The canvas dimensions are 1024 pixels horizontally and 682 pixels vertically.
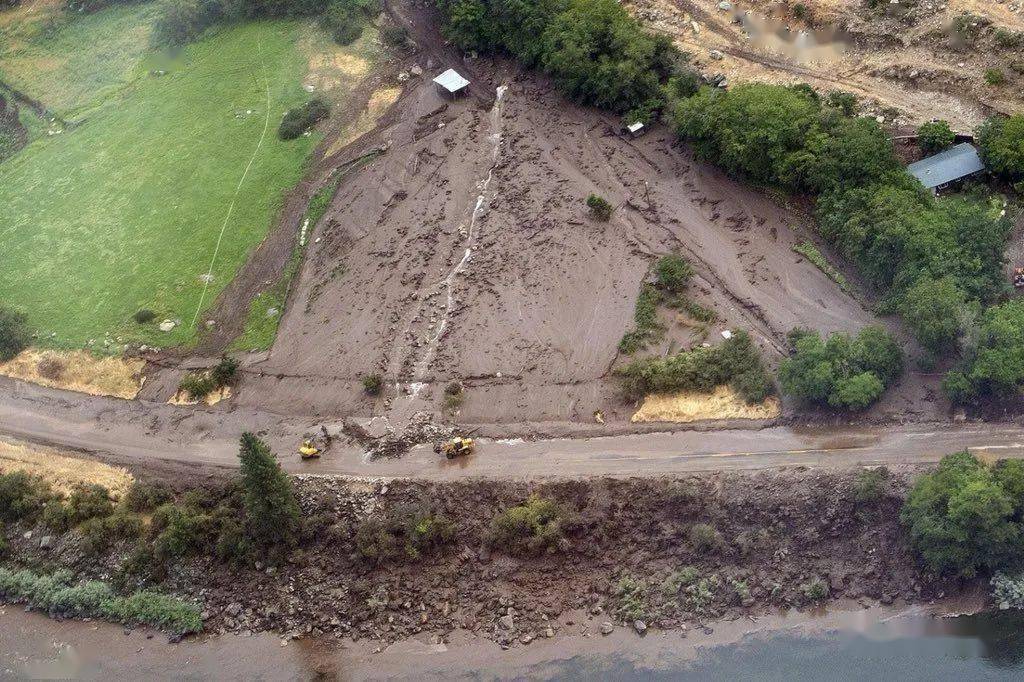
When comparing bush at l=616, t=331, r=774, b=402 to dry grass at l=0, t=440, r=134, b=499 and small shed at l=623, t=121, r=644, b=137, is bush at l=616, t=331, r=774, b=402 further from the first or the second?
dry grass at l=0, t=440, r=134, b=499

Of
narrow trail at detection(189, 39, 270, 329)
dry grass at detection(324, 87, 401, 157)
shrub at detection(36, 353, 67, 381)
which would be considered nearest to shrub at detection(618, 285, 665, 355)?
dry grass at detection(324, 87, 401, 157)

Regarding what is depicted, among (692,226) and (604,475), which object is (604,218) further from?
(604,475)

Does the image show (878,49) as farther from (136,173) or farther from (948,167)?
(136,173)

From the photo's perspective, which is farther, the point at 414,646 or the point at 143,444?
the point at 143,444

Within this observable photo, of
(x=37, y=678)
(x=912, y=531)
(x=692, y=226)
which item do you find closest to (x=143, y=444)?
(x=37, y=678)

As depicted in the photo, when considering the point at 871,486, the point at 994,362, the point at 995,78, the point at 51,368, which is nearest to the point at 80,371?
the point at 51,368

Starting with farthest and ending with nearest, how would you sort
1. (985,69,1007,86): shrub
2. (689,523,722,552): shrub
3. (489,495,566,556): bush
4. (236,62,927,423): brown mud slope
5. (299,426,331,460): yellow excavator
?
1. (985,69,1007,86): shrub
2. (236,62,927,423): brown mud slope
3. (299,426,331,460): yellow excavator
4. (489,495,566,556): bush
5. (689,523,722,552): shrub
